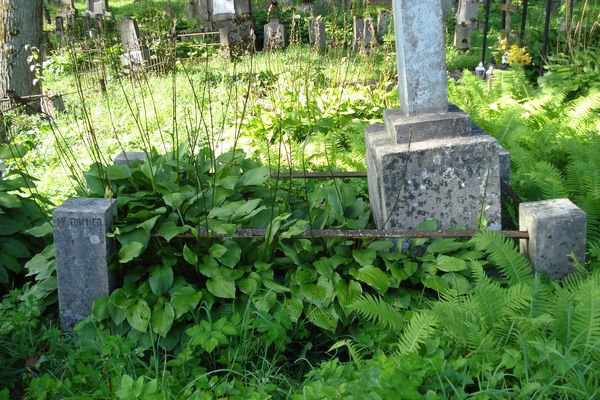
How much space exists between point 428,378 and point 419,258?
3.26ft

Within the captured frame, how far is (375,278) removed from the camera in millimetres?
3416

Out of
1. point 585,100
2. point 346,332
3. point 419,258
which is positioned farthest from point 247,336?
point 585,100

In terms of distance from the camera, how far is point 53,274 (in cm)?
376

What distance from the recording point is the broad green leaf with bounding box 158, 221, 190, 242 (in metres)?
3.55

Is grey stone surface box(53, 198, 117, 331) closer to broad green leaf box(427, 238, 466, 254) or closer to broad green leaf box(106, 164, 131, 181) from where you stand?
broad green leaf box(106, 164, 131, 181)

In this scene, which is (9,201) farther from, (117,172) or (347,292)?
(347,292)

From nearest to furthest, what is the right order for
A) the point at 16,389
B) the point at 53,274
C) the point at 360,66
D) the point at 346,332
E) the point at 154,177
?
the point at 16,389 → the point at 346,332 → the point at 53,274 → the point at 154,177 → the point at 360,66

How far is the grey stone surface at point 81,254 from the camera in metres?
3.51

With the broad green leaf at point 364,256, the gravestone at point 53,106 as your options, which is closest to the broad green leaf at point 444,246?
the broad green leaf at point 364,256

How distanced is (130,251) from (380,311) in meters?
1.24

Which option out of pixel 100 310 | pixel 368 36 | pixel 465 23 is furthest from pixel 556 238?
pixel 368 36

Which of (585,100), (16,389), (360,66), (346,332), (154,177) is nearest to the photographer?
(16,389)

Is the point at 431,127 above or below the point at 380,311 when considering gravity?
above

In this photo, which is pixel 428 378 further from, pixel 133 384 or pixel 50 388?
pixel 50 388
